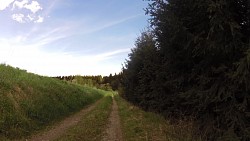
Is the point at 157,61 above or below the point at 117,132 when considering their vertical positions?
above

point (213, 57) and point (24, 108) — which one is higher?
point (213, 57)

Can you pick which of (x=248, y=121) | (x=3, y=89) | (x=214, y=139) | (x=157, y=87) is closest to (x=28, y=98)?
(x=3, y=89)

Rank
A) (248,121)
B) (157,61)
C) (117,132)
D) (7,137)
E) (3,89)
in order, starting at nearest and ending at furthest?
(248,121) < (7,137) < (117,132) < (3,89) < (157,61)

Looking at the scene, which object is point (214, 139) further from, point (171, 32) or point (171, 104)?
point (171, 104)

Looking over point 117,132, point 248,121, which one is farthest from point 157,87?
point 248,121

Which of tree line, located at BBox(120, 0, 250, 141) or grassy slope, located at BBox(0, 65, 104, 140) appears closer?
tree line, located at BBox(120, 0, 250, 141)

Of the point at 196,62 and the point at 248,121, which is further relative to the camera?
the point at 196,62

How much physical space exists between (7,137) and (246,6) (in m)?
12.0

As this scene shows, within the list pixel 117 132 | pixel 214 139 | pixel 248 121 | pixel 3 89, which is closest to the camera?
pixel 248 121

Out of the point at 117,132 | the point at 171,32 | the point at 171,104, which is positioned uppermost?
the point at 171,32

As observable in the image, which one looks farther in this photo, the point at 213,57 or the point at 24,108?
the point at 24,108

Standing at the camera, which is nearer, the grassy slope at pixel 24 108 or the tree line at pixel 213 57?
the tree line at pixel 213 57

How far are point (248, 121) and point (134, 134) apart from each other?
5874mm

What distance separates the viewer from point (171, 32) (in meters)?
14.2
